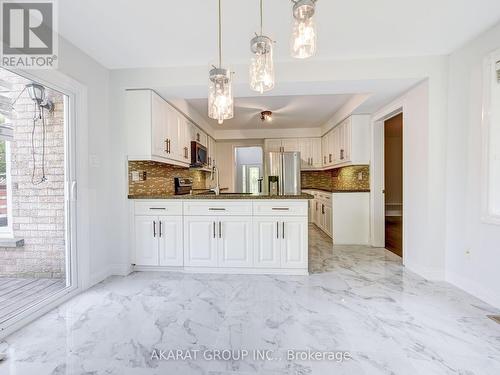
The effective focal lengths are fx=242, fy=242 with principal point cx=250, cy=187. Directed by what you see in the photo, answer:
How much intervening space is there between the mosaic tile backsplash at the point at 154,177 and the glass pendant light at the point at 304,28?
2.52 meters

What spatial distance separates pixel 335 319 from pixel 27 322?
2.42 metres

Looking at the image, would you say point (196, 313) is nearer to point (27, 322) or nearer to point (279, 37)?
point (27, 322)

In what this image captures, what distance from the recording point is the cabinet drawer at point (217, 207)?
2.86 metres

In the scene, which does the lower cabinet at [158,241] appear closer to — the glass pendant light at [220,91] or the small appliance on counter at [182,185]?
the small appliance on counter at [182,185]

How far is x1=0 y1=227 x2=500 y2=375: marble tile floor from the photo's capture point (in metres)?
1.44

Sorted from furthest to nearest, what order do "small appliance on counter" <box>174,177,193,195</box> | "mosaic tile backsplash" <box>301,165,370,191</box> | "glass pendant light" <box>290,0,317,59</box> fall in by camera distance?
"mosaic tile backsplash" <box>301,165,370,191</box>, "small appliance on counter" <box>174,177,193,195</box>, "glass pendant light" <box>290,0,317,59</box>

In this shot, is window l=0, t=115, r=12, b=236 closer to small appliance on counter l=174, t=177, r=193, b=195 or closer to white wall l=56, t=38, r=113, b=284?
white wall l=56, t=38, r=113, b=284

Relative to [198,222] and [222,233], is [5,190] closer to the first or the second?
[198,222]

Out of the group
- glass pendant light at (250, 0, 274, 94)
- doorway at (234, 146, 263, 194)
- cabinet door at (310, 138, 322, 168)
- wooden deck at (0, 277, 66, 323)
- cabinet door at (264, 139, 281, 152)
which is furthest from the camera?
doorway at (234, 146, 263, 194)

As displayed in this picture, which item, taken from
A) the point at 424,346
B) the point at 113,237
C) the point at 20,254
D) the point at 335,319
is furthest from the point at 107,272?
the point at 424,346

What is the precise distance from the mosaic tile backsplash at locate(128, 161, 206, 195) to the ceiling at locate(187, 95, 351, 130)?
120 cm

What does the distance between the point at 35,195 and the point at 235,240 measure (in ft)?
7.13

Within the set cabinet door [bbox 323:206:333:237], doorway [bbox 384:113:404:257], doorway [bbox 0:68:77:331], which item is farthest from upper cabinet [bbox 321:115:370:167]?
doorway [bbox 0:68:77:331]

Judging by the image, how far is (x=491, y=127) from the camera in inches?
84.4
